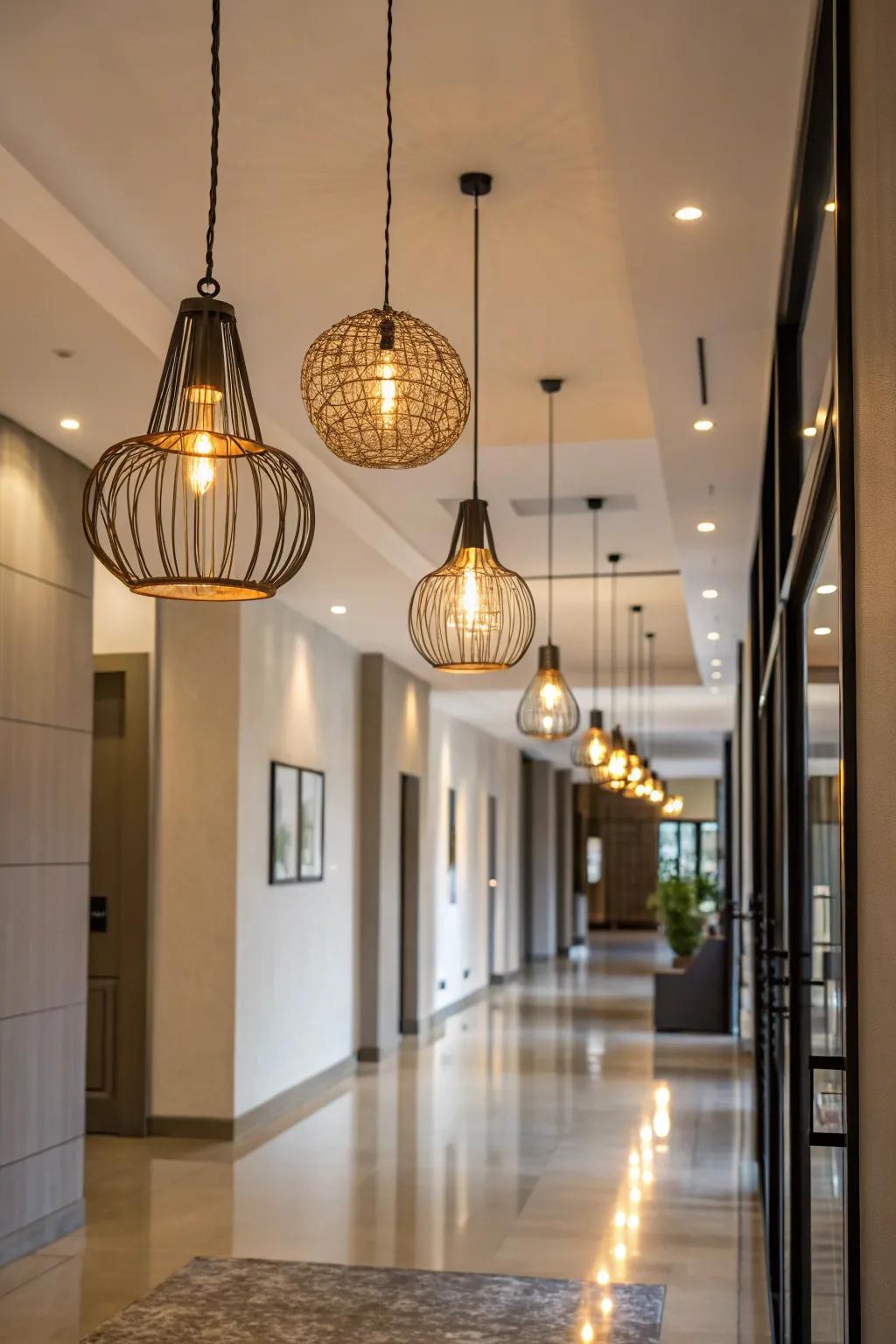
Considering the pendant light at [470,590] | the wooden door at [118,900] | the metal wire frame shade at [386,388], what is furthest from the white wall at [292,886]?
the metal wire frame shade at [386,388]

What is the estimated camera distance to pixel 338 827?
1012 cm

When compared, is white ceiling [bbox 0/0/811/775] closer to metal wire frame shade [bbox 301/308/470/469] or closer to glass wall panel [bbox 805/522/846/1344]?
metal wire frame shade [bbox 301/308/470/469]

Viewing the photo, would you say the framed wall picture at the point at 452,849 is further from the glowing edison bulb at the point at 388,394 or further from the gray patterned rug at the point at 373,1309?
the glowing edison bulb at the point at 388,394

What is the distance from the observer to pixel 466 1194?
6230mm

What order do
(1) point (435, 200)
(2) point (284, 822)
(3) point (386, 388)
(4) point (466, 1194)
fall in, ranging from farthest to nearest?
1. (2) point (284, 822)
2. (4) point (466, 1194)
3. (1) point (435, 200)
4. (3) point (386, 388)

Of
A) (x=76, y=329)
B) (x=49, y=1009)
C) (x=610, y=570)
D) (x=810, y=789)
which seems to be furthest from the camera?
(x=610, y=570)

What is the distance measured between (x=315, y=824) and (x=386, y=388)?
704cm

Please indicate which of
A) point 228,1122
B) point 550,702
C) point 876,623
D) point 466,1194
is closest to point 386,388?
point 876,623

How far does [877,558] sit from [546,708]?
167 inches

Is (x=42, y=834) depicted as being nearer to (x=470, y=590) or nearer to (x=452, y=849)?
(x=470, y=590)

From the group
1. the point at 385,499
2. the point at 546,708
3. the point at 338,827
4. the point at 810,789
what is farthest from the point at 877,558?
the point at 338,827

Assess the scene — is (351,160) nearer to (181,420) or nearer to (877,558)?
(181,420)

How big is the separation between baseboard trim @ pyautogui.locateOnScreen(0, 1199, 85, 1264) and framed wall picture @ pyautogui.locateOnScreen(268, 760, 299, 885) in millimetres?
3037

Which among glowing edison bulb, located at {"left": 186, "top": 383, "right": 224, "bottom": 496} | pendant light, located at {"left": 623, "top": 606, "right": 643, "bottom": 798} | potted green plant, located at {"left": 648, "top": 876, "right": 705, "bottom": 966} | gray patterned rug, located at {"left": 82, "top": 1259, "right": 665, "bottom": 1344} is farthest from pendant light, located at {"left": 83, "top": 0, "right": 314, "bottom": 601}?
potted green plant, located at {"left": 648, "top": 876, "right": 705, "bottom": 966}
